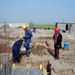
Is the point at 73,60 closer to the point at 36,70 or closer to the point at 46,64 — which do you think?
the point at 46,64

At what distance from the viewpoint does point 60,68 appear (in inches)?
311

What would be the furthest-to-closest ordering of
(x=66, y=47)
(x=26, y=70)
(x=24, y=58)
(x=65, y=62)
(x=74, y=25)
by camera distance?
(x=74, y=25), (x=66, y=47), (x=24, y=58), (x=65, y=62), (x=26, y=70)

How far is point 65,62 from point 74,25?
109ft

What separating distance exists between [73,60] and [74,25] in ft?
107

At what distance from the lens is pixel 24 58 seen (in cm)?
981

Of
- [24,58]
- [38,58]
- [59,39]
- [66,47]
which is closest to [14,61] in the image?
[24,58]

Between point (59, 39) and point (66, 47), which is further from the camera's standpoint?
point (66, 47)

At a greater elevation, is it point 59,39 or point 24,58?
point 59,39

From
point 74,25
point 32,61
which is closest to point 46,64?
point 32,61

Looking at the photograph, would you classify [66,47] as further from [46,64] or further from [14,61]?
[14,61]

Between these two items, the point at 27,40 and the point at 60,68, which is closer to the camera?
the point at 60,68

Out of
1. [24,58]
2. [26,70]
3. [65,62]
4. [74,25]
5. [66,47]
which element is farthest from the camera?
[74,25]

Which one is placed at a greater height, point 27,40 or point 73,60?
point 27,40

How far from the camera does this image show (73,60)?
958 centimetres
